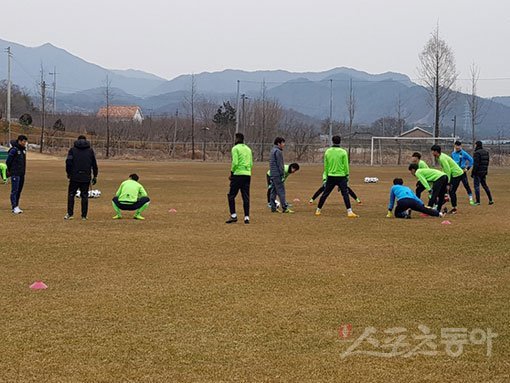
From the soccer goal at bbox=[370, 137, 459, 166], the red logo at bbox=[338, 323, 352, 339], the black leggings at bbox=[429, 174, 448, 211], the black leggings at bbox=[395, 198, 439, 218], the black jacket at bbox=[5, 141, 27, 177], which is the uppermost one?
Result: the soccer goal at bbox=[370, 137, 459, 166]

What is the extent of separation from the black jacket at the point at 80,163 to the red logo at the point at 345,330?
9.33 metres

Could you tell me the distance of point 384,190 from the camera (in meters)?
26.3

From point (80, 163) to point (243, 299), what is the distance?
808cm

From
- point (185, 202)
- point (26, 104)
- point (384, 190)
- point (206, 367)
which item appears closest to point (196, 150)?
point (26, 104)

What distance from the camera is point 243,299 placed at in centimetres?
725

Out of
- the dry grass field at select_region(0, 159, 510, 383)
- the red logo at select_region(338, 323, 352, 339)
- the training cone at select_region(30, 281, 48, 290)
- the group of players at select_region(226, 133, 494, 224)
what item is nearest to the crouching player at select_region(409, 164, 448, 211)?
the group of players at select_region(226, 133, 494, 224)

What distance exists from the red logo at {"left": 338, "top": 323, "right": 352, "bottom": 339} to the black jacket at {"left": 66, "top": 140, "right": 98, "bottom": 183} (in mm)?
9326

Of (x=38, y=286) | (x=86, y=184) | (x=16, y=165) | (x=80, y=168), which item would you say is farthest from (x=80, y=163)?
(x=38, y=286)

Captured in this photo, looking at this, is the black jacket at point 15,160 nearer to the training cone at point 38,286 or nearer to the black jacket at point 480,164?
the training cone at point 38,286

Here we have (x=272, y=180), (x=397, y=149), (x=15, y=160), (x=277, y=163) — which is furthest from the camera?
(x=397, y=149)

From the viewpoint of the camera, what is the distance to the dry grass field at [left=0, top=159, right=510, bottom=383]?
513 cm

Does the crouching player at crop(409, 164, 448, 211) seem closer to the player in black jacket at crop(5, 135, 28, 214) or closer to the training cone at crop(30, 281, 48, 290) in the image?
the player in black jacket at crop(5, 135, 28, 214)

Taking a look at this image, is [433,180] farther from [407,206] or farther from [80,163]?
[80,163]

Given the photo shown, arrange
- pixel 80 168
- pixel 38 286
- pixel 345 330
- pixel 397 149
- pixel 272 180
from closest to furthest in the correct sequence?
pixel 345 330 → pixel 38 286 → pixel 80 168 → pixel 272 180 → pixel 397 149
